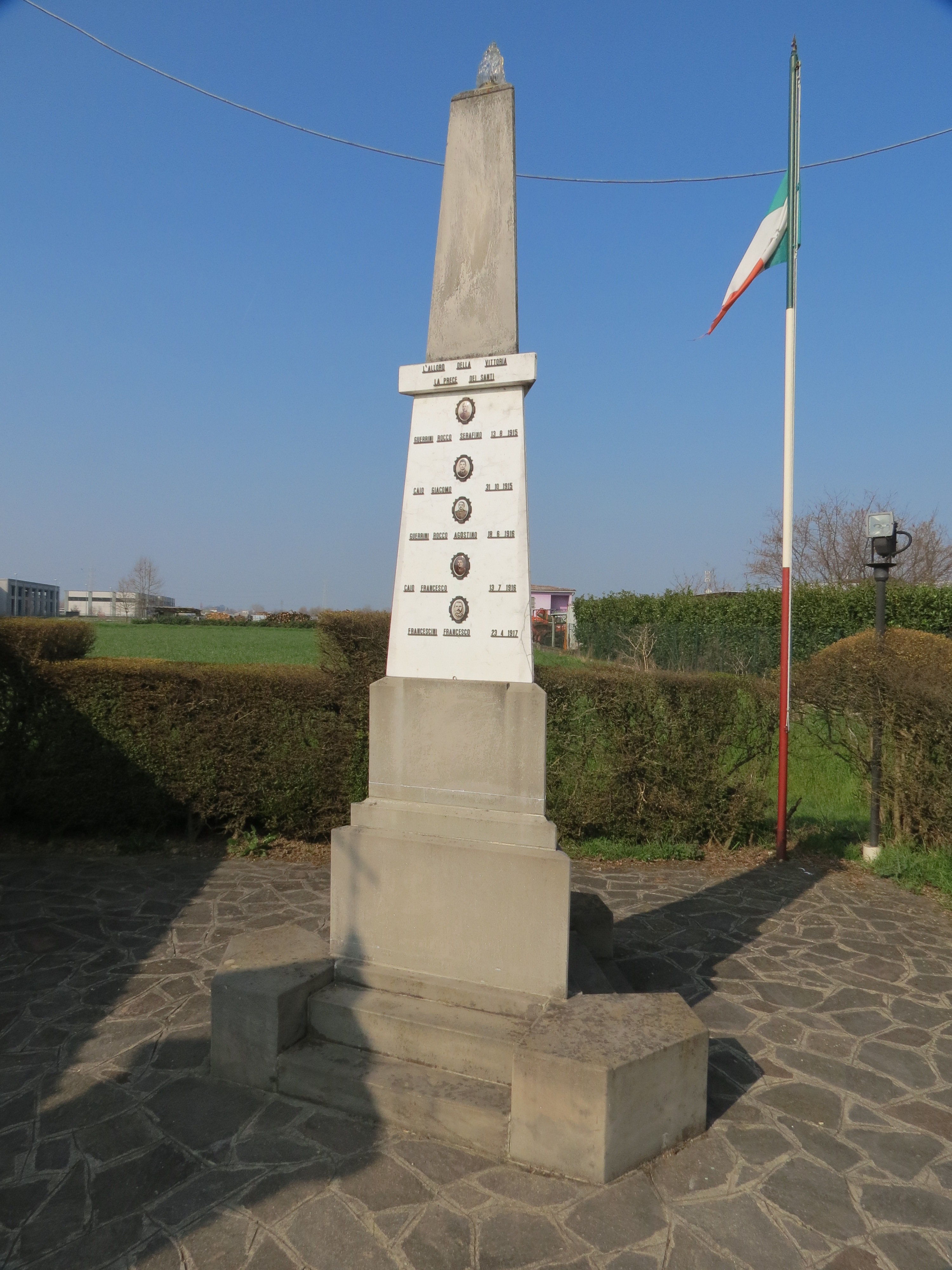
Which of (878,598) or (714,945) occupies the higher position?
(878,598)

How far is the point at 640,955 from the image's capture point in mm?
5266

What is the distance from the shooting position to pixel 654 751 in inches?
320

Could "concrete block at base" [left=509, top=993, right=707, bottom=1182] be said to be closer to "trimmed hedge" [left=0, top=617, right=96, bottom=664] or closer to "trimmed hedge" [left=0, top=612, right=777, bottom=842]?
"trimmed hedge" [left=0, top=612, right=777, bottom=842]

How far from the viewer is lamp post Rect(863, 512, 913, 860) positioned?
761 cm

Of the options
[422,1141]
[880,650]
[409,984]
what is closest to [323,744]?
[409,984]

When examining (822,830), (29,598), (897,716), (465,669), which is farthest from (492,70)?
(29,598)

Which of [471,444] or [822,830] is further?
[822,830]

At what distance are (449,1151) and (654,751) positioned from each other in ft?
17.8

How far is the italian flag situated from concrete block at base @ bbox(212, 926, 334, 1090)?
24.4ft

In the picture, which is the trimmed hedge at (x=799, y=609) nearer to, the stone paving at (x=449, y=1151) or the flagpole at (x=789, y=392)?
the flagpole at (x=789, y=392)

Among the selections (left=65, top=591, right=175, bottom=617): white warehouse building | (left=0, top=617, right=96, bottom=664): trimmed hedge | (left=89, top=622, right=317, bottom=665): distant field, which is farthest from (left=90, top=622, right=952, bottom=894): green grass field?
(left=65, top=591, right=175, bottom=617): white warehouse building

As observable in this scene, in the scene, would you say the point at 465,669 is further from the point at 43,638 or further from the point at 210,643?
the point at 210,643

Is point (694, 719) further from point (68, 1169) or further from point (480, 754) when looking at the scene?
point (68, 1169)

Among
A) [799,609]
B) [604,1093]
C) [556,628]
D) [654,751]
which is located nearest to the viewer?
[604,1093]
